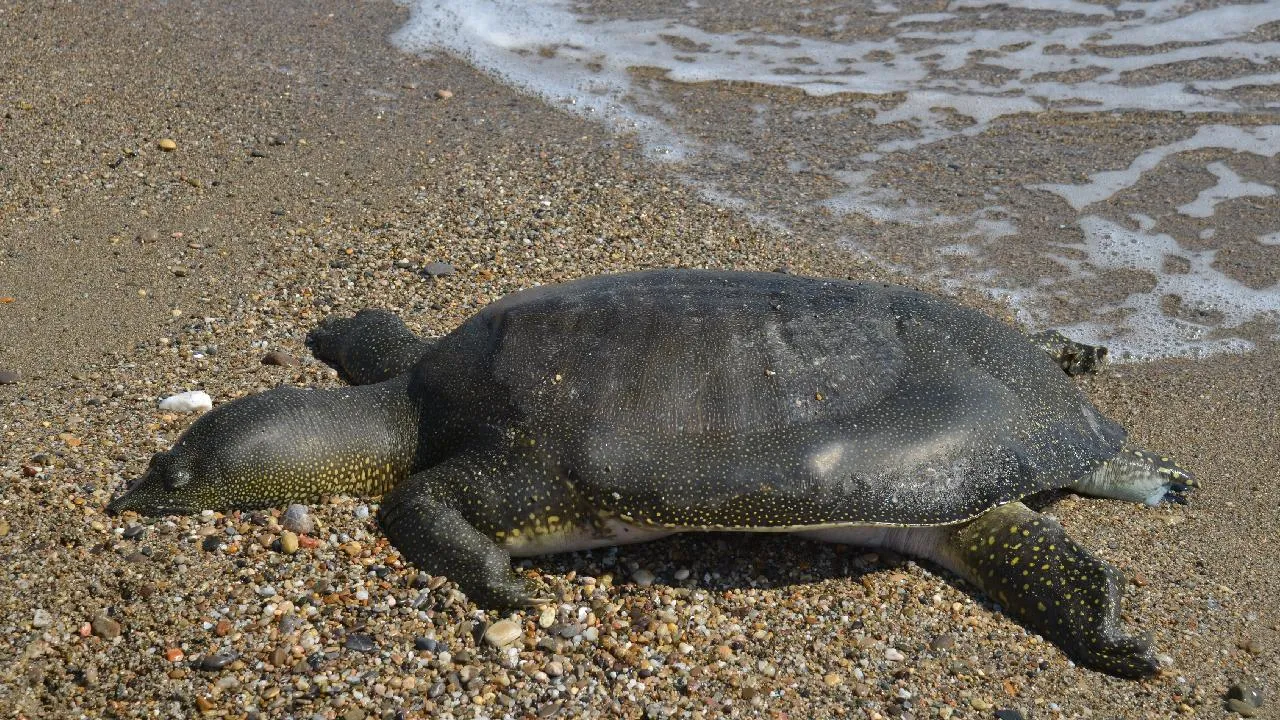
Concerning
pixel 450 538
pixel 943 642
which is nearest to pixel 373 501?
pixel 450 538

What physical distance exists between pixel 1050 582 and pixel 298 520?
247 centimetres

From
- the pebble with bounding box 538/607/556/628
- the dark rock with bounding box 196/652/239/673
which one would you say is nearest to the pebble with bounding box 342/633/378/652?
the dark rock with bounding box 196/652/239/673

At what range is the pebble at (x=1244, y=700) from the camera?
3.29 meters

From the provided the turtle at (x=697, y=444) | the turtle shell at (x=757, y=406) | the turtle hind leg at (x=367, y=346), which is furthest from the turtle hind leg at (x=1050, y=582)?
the turtle hind leg at (x=367, y=346)

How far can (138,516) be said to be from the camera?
3.65 meters

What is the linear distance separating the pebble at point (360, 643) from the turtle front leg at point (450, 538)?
330mm

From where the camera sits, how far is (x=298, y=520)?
3.73 meters

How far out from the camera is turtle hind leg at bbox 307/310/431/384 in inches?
171

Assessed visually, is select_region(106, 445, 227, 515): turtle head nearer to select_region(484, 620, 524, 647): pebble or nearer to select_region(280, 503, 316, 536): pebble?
select_region(280, 503, 316, 536): pebble

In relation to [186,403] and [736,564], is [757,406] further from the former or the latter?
[186,403]

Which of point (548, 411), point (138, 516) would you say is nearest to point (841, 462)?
point (548, 411)

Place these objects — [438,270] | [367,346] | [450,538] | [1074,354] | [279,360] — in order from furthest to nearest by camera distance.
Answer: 1. [438,270]
2. [1074,354]
3. [279,360]
4. [367,346]
5. [450,538]

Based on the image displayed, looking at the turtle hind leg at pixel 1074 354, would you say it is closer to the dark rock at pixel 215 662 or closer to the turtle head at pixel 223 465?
the turtle head at pixel 223 465

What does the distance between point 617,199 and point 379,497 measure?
2745 mm
